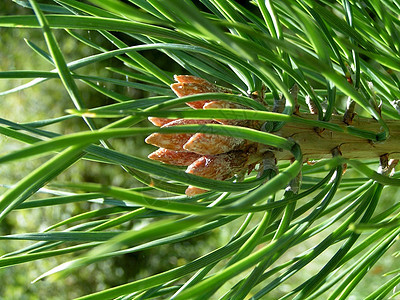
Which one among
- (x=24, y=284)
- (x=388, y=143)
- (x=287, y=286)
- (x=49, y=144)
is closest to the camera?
(x=49, y=144)

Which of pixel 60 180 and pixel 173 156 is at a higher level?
pixel 60 180

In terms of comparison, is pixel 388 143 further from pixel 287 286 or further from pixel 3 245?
pixel 3 245

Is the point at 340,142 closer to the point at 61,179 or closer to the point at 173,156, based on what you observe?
the point at 173,156

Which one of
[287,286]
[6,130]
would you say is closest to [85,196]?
[6,130]

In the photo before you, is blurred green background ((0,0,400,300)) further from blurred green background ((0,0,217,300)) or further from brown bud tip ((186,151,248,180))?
brown bud tip ((186,151,248,180))

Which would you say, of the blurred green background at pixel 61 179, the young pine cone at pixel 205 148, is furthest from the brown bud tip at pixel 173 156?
the blurred green background at pixel 61 179

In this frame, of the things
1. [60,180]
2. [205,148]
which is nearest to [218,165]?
[205,148]
